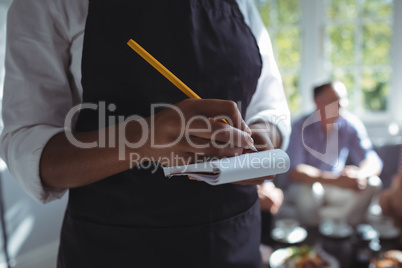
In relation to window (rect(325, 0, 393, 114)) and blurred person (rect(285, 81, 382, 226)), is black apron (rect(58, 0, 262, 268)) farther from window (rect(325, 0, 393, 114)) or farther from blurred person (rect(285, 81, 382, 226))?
window (rect(325, 0, 393, 114))

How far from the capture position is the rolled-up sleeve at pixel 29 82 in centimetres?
63

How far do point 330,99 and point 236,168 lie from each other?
250 cm

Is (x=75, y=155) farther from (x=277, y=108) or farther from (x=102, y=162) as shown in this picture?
(x=277, y=108)

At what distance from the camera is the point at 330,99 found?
2.81m

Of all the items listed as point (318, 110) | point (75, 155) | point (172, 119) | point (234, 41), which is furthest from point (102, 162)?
point (318, 110)

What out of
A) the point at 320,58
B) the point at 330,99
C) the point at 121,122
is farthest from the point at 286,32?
the point at 121,122

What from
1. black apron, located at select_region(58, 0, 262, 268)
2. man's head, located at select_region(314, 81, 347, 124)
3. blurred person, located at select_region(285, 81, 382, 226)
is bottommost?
blurred person, located at select_region(285, 81, 382, 226)

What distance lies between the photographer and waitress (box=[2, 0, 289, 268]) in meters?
0.64

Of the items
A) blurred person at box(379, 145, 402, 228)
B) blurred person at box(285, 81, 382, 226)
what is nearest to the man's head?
blurred person at box(285, 81, 382, 226)

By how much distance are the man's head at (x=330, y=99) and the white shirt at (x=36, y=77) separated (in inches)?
96.7

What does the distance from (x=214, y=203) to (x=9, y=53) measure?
0.48 meters

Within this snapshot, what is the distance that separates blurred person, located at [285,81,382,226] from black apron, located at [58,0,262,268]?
5.81ft

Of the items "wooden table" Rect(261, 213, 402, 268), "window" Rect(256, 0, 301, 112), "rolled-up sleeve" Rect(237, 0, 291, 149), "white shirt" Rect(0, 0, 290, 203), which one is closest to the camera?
"white shirt" Rect(0, 0, 290, 203)

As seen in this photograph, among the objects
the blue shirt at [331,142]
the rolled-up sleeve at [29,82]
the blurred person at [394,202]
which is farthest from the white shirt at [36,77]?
the blue shirt at [331,142]
